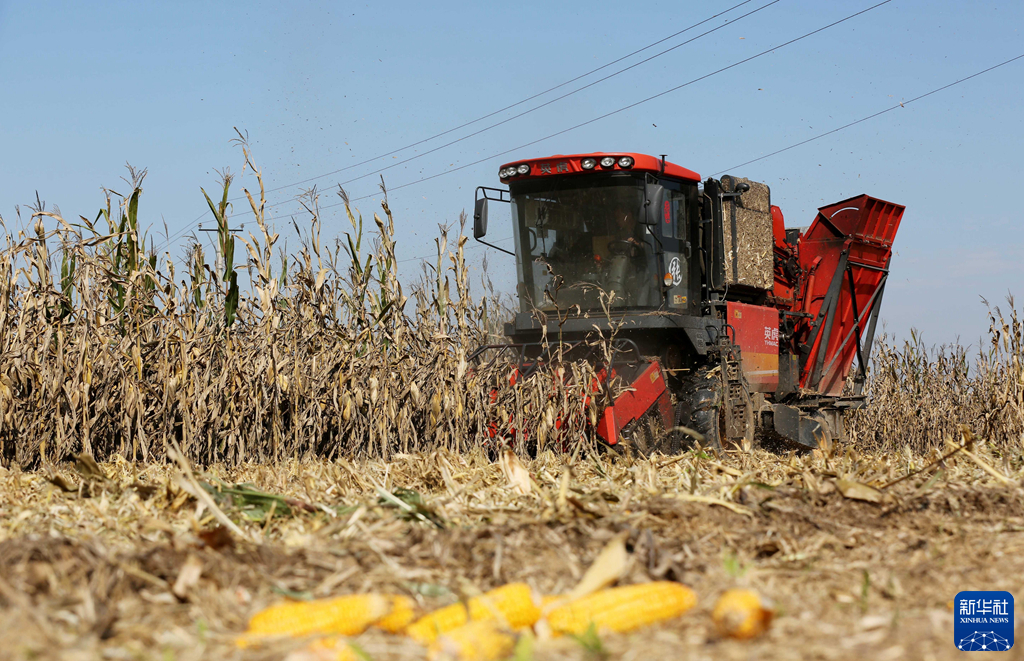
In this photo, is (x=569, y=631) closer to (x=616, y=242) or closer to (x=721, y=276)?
(x=616, y=242)

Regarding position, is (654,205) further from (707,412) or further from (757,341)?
(757,341)

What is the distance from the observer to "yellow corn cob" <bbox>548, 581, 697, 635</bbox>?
232 cm

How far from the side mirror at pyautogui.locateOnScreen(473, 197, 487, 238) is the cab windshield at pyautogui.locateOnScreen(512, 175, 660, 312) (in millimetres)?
328

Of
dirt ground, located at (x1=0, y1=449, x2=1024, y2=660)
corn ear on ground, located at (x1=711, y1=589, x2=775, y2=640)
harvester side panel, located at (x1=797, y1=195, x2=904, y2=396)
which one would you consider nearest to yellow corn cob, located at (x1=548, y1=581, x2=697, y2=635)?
dirt ground, located at (x1=0, y1=449, x2=1024, y2=660)

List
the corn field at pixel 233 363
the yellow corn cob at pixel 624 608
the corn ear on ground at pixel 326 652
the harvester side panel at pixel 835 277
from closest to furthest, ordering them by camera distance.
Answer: the corn ear on ground at pixel 326 652 → the yellow corn cob at pixel 624 608 → the corn field at pixel 233 363 → the harvester side panel at pixel 835 277

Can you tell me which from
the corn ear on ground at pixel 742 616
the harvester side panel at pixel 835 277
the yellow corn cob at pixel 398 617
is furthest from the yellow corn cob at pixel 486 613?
the harvester side panel at pixel 835 277

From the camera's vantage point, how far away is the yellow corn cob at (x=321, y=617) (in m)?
2.23

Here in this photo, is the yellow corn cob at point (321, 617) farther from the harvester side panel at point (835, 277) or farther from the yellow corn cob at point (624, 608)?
the harvester side panel at point (835, 277)

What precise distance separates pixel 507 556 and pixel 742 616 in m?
0.96

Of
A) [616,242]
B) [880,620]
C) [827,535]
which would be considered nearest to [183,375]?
[616,242]

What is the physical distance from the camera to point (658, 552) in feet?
9.70

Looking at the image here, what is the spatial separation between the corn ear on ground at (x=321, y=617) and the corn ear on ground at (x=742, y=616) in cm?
85

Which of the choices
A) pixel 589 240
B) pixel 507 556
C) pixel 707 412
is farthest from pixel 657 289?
pixel 507 556

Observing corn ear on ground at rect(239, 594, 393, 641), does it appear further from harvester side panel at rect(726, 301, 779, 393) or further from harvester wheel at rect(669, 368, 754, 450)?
harvester side panel at rect(726, 301, 779, 393)
